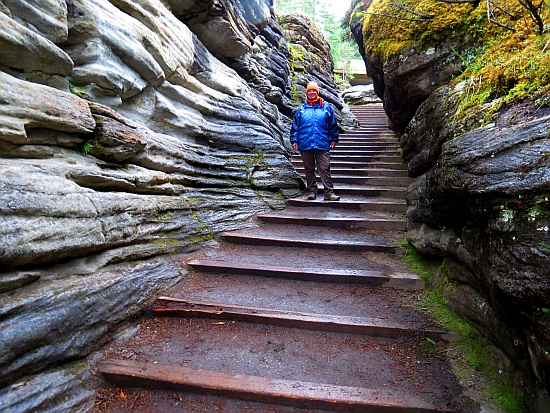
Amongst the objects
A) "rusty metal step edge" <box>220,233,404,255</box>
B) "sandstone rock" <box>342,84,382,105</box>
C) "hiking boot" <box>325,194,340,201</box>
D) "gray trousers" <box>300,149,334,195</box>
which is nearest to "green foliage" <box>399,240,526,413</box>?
"rusty metal step edge" <box>220,233,404,255</box>

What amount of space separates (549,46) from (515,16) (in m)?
1.17

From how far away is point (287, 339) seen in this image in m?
2.96

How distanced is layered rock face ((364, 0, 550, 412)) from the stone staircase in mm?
489

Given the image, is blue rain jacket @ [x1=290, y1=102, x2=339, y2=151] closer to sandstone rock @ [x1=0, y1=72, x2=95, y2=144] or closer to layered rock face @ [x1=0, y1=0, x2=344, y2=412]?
layered rock face @ [x1=0, y1=0, x2=344, y2=412]

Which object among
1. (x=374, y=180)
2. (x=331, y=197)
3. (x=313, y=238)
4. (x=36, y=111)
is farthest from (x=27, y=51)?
(x=374, y=180)

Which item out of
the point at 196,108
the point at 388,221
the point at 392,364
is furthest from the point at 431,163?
the point at 196,108

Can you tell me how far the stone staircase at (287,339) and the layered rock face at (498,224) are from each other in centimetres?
49

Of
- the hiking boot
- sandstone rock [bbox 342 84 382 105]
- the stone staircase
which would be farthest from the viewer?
sandstone rock [bbox 342 84 382 105]

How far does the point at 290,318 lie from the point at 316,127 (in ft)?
14.3

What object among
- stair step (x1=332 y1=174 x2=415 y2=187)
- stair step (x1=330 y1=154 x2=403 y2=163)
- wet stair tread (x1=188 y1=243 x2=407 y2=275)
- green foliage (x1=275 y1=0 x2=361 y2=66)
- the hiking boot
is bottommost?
wet stair tread (x1=188 y1=243 x2=407 y2=275)

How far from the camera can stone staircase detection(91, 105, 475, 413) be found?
7.66ft

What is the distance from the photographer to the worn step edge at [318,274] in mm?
3715

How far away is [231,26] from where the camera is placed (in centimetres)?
660

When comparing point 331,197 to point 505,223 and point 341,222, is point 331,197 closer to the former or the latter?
A: point 341,222
